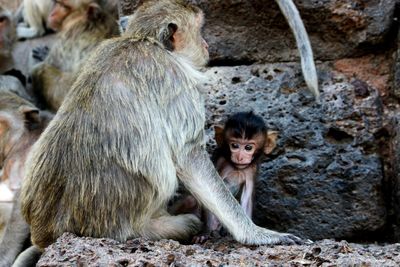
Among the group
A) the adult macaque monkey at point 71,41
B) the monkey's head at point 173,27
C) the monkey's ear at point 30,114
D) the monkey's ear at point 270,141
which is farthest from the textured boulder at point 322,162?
the adult macaque monkey at point 71,41

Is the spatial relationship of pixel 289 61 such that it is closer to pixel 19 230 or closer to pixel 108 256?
pixel 19 230

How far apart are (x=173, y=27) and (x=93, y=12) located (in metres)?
3.51

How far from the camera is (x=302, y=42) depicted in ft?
22.3

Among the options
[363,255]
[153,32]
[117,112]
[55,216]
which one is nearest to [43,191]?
[55,216]

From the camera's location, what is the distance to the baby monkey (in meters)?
6.15

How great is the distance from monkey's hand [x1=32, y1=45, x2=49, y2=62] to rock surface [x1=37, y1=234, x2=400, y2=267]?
4.95 meters

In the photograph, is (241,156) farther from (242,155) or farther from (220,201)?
(220,201)

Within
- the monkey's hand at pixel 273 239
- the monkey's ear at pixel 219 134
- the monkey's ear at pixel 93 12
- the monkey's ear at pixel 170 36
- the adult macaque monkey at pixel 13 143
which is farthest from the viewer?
the monkey's ear at pixel 93 12

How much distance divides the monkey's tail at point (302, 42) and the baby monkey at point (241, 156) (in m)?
0.71

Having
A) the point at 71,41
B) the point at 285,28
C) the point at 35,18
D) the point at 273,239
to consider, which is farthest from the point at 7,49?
the point at 273,239

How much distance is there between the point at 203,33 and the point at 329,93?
1.05 m

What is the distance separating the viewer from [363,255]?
16.7 ft

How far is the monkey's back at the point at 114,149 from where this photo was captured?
5.46 metres

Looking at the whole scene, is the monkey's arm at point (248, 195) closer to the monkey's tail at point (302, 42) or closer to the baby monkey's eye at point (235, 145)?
the baby monkey's eye at point (235, 145)
